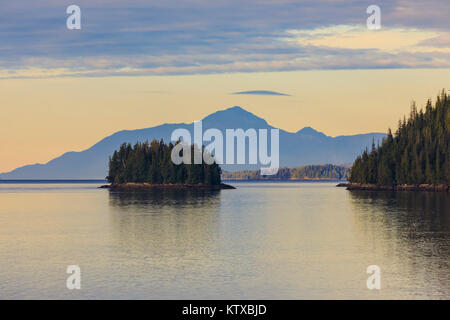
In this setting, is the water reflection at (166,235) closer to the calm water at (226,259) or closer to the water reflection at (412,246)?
the calm water at (226,259)

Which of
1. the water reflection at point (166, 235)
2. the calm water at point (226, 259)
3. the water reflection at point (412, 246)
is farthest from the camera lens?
the water reflection at point (166, 235)

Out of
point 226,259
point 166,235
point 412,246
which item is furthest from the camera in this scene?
point 166,235

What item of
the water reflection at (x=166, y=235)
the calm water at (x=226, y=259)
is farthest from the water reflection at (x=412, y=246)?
the water reflection at (x=166, y=235)

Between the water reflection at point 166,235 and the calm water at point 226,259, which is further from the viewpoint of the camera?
the water reflection at point 166,235

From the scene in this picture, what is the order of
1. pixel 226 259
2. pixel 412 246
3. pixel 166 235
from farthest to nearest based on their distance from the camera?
1. pixel 166 235
2. pixel 412 246
3. pixel 226 259

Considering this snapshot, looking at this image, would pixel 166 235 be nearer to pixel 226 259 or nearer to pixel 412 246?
pixel 226 259

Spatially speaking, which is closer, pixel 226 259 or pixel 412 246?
pixel 226 259

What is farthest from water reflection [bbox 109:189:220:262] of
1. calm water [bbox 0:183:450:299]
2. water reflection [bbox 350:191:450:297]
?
water reflection [bbox 350:191:450:297]

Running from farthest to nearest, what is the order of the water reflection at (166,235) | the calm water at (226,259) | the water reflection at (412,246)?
the water reflection at (166,235) → the water reflection at (412,246) → the calm water at (226,259)

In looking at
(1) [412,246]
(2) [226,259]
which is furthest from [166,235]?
(1) [412,246]
